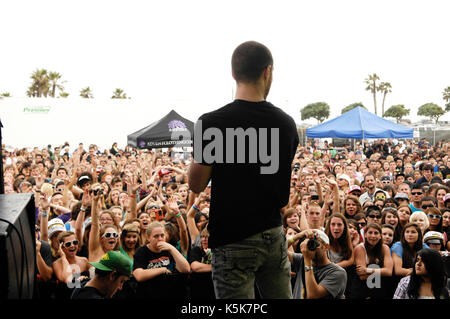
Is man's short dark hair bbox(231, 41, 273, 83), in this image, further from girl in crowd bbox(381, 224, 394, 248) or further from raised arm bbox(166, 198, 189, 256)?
girl in crowd bbox(381, 224, 394, 248)

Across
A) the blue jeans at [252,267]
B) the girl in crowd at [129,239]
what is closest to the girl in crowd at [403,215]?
the girl in crowd at [129,239]

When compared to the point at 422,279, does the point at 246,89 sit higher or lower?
higher

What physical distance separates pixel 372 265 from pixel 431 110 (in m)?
78.4

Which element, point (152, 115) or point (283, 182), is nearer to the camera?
point (283, 182)

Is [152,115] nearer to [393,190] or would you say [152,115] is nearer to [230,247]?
[393,190]

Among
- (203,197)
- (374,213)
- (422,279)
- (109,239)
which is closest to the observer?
(422,279)

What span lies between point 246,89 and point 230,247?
65cm

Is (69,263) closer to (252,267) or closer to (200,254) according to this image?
(200,254)

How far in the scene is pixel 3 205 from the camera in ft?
5.69

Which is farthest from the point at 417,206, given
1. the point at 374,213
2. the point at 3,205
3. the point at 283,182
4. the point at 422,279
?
the point at 3,205

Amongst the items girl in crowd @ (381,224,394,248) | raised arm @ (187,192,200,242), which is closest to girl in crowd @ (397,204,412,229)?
girl in crowd @ (381,224,394,248)

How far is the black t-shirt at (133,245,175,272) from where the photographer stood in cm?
387

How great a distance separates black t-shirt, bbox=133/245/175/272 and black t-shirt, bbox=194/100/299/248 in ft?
7.96

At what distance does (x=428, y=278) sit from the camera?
3.46 m
